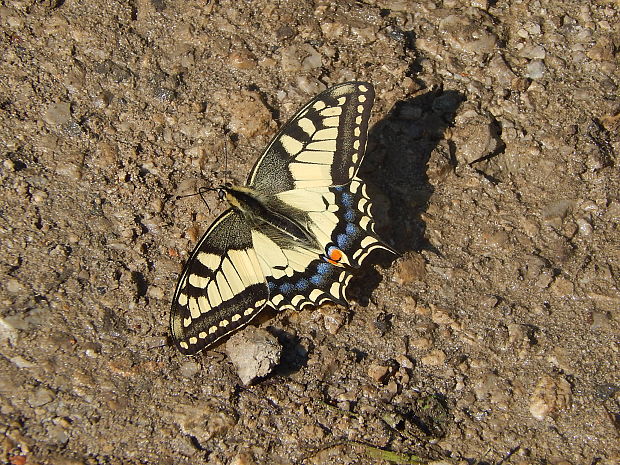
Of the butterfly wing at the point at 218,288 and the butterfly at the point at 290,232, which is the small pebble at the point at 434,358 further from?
the butterfly wing at the point at 218,288

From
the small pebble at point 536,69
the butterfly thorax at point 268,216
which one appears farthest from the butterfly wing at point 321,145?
the small pebble at point 536,69

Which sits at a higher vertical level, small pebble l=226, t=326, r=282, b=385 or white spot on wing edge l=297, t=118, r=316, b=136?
white spot on wing edge l=297, t=118, r=316, b=136

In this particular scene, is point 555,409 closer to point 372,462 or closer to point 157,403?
point 372,462

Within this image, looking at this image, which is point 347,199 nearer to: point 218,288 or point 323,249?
point 323,249

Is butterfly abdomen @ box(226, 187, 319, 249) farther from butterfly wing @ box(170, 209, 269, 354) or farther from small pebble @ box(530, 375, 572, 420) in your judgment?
small pebble @ box(530, 375, 572, 420)

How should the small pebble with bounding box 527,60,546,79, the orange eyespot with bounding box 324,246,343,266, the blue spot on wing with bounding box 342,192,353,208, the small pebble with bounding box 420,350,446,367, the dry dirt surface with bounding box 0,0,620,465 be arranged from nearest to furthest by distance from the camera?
the dry dirt surface with bounding box 0,0,620,465 → the small pebble with bounding box 420,350,446,367 → the orange eyespot with bounding box 324,246,343,266 → the blue spot on wing with bounding box 342,192,353,208 → the small pebble with bounding box 527,60,546,79

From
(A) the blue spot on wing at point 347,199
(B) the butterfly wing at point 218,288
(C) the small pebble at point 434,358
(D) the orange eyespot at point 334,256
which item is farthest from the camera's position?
(A) the blue spot on wing at point 347,199

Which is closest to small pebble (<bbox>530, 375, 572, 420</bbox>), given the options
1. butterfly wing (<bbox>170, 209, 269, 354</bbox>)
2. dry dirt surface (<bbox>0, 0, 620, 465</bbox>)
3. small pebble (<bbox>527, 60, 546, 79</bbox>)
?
dry dirt surface (<bbox>0, 0, 620, 465</bbox>)
